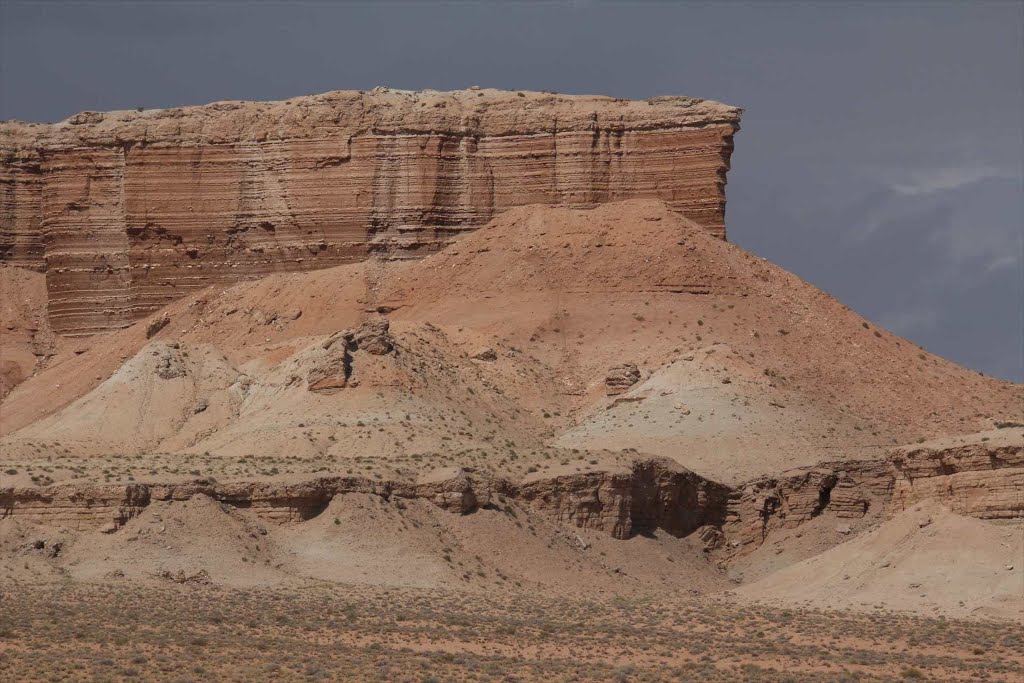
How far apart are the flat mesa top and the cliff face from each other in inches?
2.1

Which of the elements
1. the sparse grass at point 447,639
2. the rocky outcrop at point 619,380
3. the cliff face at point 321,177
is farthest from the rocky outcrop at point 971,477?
the cliff face at point 321,177

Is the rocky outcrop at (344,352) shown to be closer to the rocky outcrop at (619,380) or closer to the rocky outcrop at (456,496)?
the rocky outcrop at (619,380)

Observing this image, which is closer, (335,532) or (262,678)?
(262,678)

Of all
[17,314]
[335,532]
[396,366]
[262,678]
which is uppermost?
[17,314]

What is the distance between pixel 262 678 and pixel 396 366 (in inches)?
1070

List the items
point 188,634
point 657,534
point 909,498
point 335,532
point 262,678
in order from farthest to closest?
point 657,534
point 335,532
point 909,498
point 188,634
point 262,678

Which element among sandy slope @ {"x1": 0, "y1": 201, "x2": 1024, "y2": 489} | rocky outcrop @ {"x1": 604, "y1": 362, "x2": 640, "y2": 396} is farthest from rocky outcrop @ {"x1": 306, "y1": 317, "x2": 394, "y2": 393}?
rocky outcrop @ {"x1": 604, "y1": 362, "x2": 640, "y2": 396}

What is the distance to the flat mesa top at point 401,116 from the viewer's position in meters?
82.5

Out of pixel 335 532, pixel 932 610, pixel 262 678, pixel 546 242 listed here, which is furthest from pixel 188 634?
pixel 546 242

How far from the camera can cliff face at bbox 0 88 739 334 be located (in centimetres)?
8231

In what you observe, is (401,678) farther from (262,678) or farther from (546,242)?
(546,242)

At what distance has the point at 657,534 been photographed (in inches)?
2395

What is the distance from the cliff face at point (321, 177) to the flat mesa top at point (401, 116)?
52 mm

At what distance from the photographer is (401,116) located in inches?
3287
